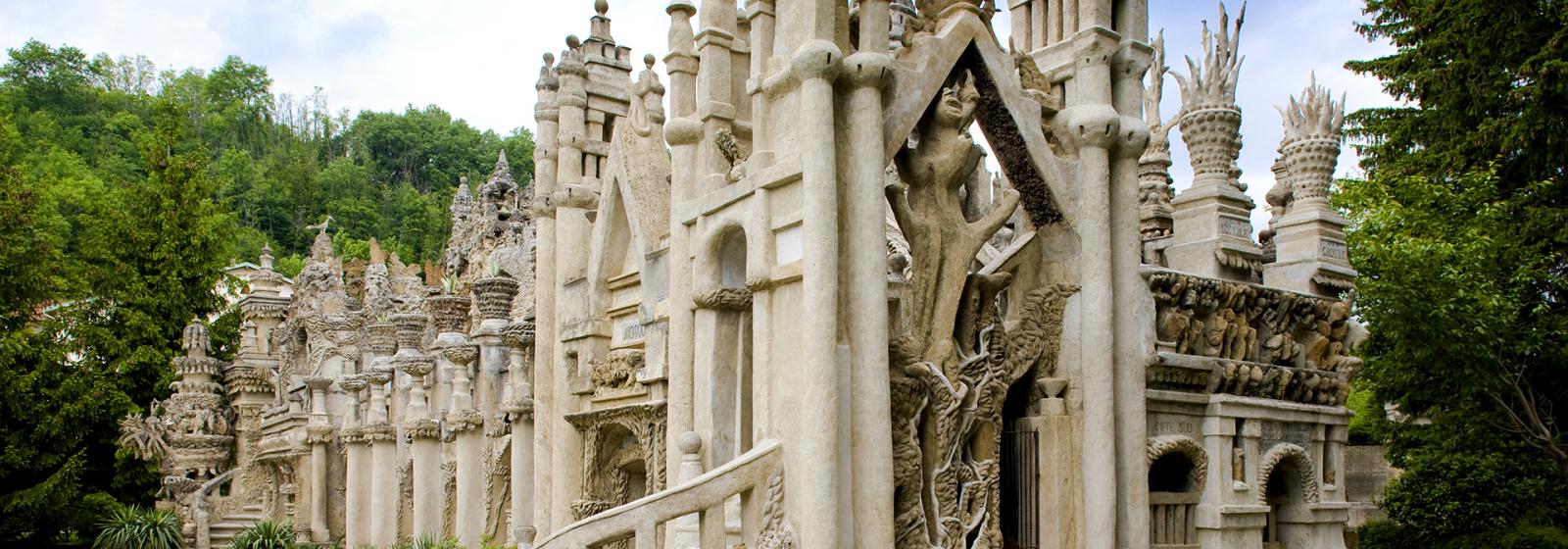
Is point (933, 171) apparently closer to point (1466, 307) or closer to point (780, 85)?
point (780, 85)

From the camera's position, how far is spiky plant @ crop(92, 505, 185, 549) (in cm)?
2716

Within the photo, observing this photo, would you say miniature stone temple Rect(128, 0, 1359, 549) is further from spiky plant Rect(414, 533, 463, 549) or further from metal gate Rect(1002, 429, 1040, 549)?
spiky plant Rect(414, 533, 463, 549)

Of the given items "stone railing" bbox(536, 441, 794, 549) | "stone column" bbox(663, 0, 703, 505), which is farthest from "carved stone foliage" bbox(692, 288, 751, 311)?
"stone railing" bbox(536, 441, 794, 549)

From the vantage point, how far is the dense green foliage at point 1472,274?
13.6 meters

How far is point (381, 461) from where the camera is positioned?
1948cm

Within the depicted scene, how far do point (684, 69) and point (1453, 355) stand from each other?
8.22 m

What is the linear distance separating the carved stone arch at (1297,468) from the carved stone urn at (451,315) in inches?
401

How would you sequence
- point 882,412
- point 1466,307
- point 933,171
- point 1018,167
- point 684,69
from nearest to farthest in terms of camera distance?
point 882,412 → point 933,171 → point 1018,167 → point 684,69 → point 1466,307

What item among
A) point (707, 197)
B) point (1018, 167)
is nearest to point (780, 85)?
point (707, 197)

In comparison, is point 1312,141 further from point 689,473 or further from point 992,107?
point 689,473

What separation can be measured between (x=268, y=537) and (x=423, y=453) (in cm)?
794

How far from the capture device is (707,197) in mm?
9234

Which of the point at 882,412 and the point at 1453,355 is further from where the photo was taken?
the point at 1453,355

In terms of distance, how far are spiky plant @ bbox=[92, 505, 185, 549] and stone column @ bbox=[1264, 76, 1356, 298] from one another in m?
A: 23.0
